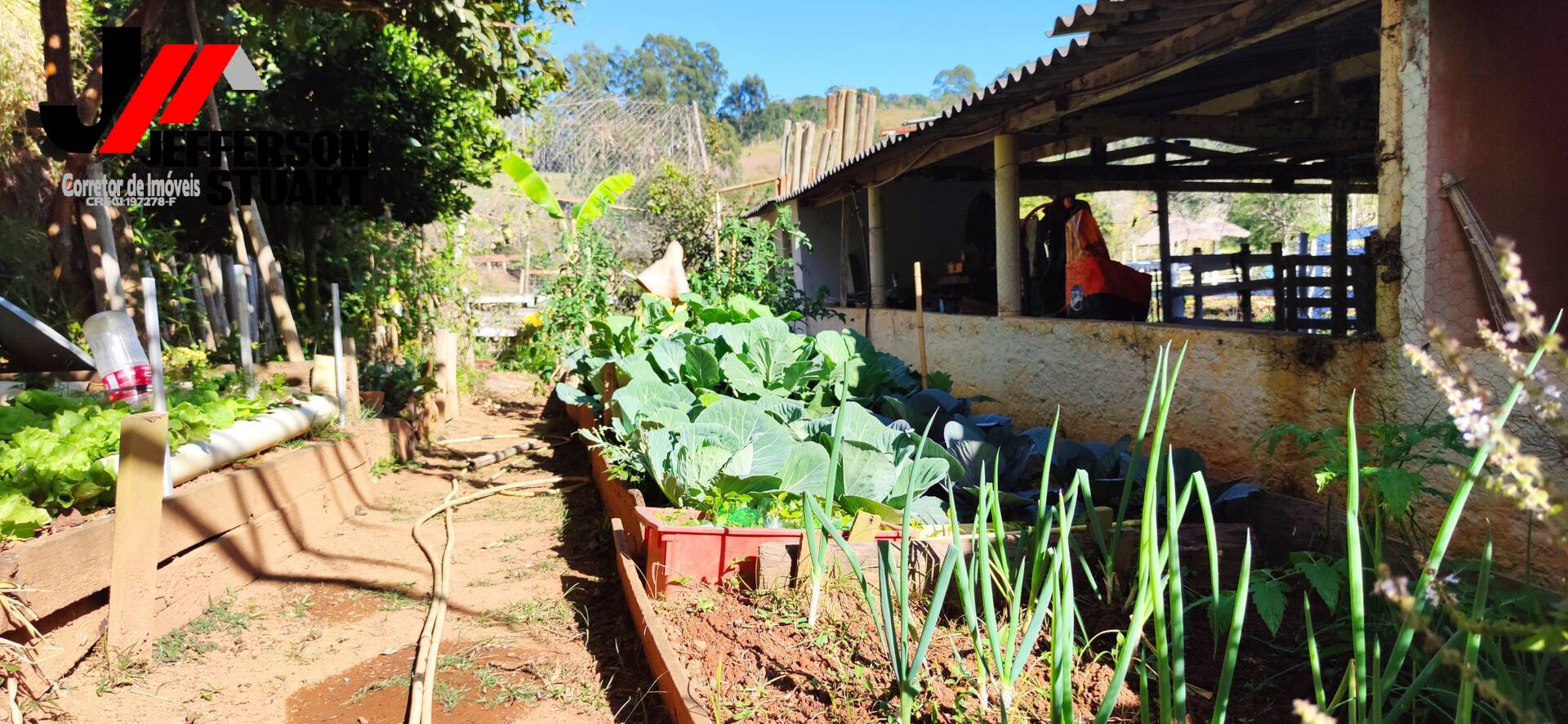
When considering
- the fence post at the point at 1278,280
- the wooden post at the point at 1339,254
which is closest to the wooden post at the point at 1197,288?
the fence post at the point at 1278,280

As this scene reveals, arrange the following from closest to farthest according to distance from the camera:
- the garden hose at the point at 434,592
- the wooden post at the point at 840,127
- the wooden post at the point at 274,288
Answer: the garden hose at the point at 434,592, the wooden post at the point at 274,288, the wooden post at the point at 840,127

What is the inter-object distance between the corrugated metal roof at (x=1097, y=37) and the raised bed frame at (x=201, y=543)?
14.4 feet

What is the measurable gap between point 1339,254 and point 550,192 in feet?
24.2

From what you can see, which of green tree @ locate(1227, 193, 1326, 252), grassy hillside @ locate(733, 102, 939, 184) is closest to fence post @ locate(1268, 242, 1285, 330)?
green tree @ locate(1227, 193, 1326, 252)

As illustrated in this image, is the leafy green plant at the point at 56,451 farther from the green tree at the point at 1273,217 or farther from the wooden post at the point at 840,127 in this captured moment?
the green tree at the point at 1273,217

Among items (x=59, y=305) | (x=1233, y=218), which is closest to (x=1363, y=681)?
(x=59, y=305)

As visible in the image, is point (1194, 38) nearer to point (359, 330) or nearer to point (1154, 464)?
point (1154, 464)

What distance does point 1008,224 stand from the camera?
22.2 feet

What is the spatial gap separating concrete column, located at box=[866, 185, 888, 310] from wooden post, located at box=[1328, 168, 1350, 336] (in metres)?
4.12

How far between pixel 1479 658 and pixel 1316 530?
3.64 ft

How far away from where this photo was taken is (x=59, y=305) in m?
6.20

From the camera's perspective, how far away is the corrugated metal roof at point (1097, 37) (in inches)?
157

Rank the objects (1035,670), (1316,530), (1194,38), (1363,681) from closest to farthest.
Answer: (1363,681)
(1035,670)
(1316,530)
(1194,38)

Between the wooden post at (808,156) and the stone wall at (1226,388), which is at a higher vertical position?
the wooden post at (808,156)
